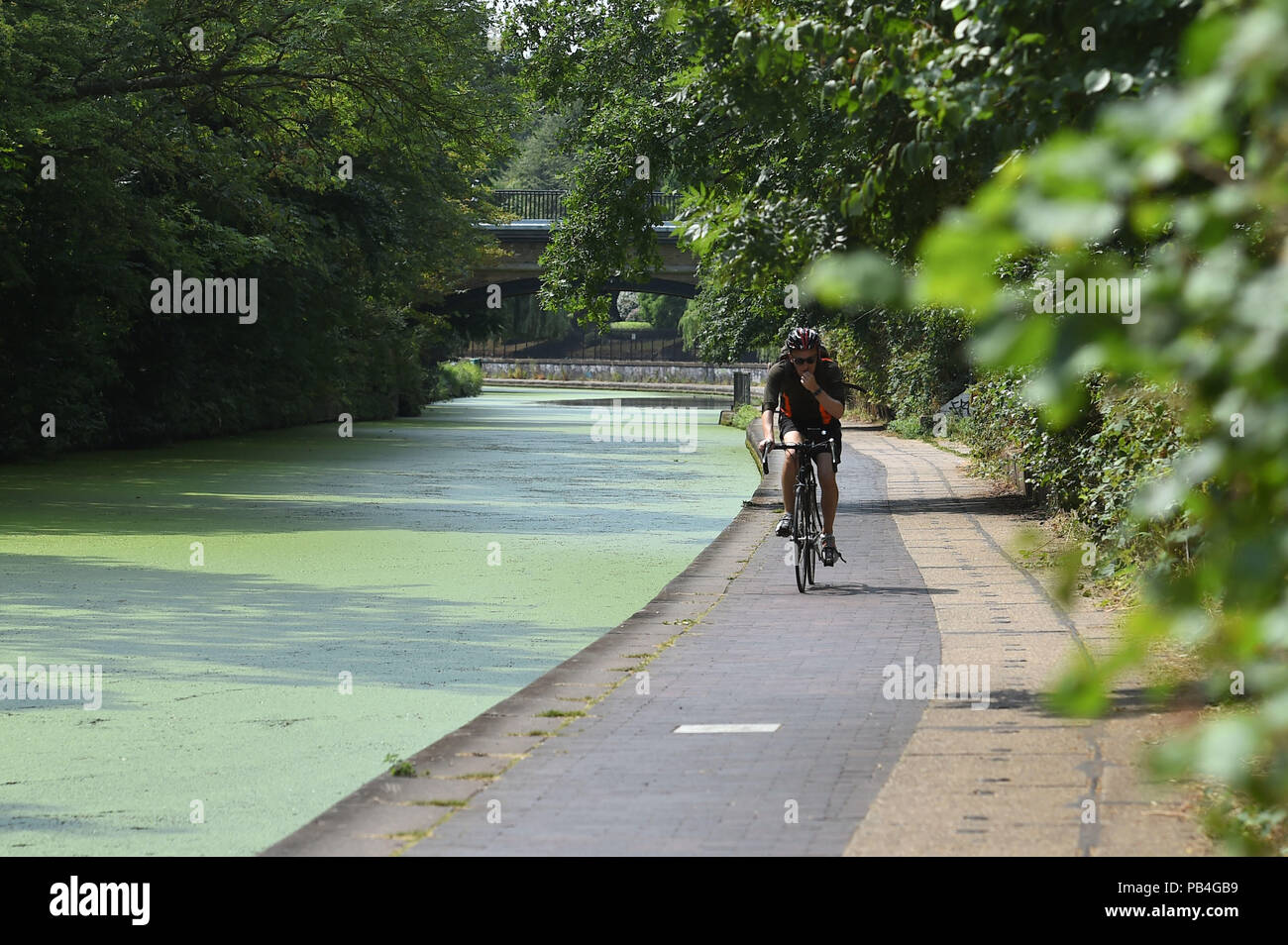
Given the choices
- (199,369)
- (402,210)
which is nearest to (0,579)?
(199,369)

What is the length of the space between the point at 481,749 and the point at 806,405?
18.6 feet

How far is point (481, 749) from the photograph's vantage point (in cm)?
615

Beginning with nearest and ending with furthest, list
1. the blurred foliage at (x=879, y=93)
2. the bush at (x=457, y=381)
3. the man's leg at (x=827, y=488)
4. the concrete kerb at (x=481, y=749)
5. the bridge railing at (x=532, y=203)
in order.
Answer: the concrete kerb at (x=481, y=749), the blurred foliage at (x=879, y=93), the man's leg at (x=827, y=488), the bush at (x=457, y=381), the bridge railing at (x=532, y=203)

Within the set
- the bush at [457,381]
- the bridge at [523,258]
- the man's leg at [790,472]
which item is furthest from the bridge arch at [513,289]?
the man's leg at [790,472]

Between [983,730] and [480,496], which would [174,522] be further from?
[983,730]

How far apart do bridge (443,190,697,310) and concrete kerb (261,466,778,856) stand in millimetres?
42218

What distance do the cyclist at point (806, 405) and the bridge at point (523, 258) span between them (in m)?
40.0

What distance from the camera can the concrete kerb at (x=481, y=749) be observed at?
192 inches

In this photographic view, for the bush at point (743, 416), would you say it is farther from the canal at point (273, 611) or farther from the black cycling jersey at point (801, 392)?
the black cycling jersey at point (801, 392)

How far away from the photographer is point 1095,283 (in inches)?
76.2

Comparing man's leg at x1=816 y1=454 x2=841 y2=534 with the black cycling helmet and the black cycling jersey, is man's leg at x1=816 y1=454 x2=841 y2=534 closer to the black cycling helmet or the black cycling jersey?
the black cycling jersey

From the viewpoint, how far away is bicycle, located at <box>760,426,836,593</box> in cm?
1074

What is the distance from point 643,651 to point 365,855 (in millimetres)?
3934

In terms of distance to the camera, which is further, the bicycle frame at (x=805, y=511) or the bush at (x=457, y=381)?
the bush at (x=457, y=381)
